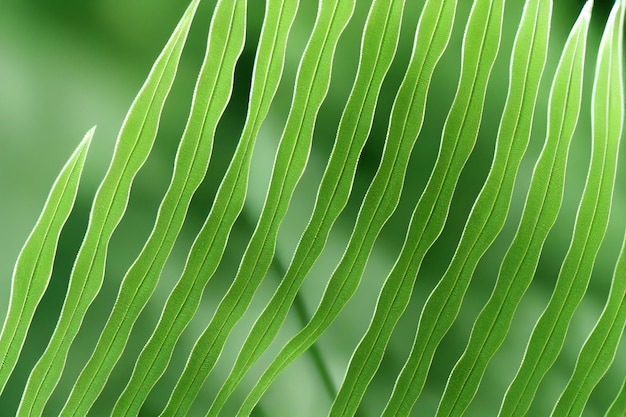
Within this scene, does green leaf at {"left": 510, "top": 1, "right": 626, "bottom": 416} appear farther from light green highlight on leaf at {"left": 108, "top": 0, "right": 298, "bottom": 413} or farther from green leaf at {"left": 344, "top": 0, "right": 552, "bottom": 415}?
light green highlight on leaf at {"left": 108, "top": 0, "right": 298, "bottom": 413}

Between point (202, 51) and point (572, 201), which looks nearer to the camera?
point (202, 51)

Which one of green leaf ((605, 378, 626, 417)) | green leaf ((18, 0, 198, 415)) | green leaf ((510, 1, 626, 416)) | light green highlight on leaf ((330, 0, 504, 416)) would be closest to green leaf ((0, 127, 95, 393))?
green leaf ((18, 0, 198, 415))

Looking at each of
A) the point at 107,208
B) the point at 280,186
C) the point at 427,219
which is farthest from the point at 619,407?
the point at 107,208

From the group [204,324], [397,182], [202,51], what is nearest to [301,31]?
[202,51]

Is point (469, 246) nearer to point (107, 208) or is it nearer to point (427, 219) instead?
point (427, 219)

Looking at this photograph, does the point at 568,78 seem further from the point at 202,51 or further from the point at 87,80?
the point at 87,80

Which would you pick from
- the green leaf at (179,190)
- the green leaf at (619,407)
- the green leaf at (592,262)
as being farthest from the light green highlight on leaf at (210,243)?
the green leaf at (619,407)
